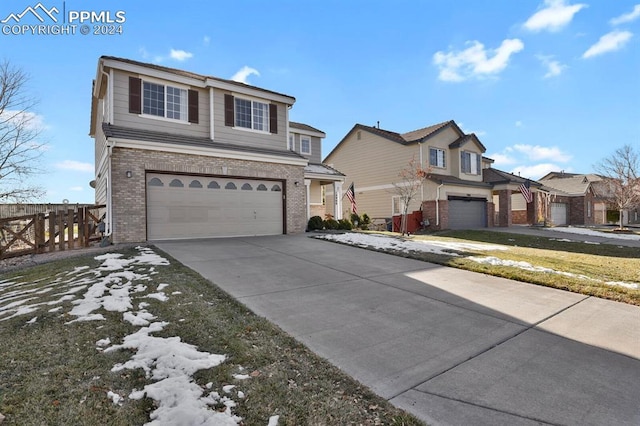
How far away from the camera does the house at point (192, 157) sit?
1088 cm

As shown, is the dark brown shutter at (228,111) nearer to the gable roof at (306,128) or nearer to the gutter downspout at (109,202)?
the gutter downspout at (109,202)

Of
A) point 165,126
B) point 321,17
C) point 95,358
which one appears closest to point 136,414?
point 95,358

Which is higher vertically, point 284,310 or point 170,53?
point 170,53

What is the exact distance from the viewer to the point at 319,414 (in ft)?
8.07

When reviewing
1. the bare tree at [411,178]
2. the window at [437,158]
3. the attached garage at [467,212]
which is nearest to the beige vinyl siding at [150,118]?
the bare tree at [411,178]

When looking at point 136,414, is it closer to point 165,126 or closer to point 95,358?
point 95,358

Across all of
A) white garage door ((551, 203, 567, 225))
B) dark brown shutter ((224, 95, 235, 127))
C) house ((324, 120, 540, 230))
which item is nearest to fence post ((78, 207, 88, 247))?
dark brown shutter ((224, 95, 235, 127))

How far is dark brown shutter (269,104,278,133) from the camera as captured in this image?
583 inches

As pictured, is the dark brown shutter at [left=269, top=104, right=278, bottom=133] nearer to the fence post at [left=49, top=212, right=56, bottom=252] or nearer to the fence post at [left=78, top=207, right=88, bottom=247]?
the fence post at [left=78, top=207, right=88, bottom=247]

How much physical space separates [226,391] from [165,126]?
11917mm

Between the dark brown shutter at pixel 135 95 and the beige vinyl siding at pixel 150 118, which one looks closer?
the beige vinyl siding at pixel 150 118

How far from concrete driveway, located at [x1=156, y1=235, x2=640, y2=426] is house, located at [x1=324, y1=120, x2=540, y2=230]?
1380cm

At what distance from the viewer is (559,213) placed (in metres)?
31.7

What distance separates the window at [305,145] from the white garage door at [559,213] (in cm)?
2434
